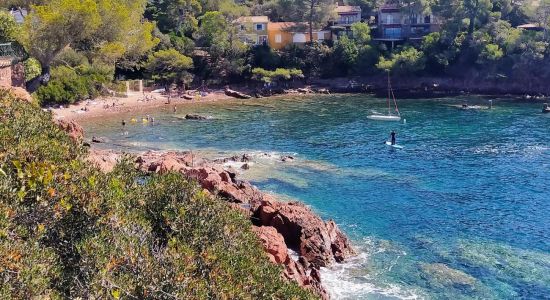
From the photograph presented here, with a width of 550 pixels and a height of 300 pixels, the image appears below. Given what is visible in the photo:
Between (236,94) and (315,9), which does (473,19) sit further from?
(236,94)

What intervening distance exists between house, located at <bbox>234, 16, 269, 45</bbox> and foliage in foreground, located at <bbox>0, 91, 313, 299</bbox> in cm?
8464

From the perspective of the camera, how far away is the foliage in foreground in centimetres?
1467

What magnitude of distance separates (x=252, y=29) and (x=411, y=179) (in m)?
64.7

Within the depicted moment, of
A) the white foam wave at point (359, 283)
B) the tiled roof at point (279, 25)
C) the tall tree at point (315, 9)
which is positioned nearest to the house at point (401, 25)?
the tall tree at point (315, 9)

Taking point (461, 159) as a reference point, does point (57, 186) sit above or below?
above

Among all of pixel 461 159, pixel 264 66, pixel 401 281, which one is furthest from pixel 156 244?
pixel 264 66

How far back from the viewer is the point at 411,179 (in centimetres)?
4803

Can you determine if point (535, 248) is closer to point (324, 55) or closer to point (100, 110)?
point (100, 110)

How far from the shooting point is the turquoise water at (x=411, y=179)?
31.0 meters

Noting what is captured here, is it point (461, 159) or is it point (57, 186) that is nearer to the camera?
point (57, 186)

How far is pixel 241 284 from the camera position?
17.0 metres

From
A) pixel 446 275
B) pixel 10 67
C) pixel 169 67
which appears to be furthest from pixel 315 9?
pixel 446 275

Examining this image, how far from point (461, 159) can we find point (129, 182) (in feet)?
133

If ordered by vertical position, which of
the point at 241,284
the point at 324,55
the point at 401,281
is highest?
the point at 324,55
